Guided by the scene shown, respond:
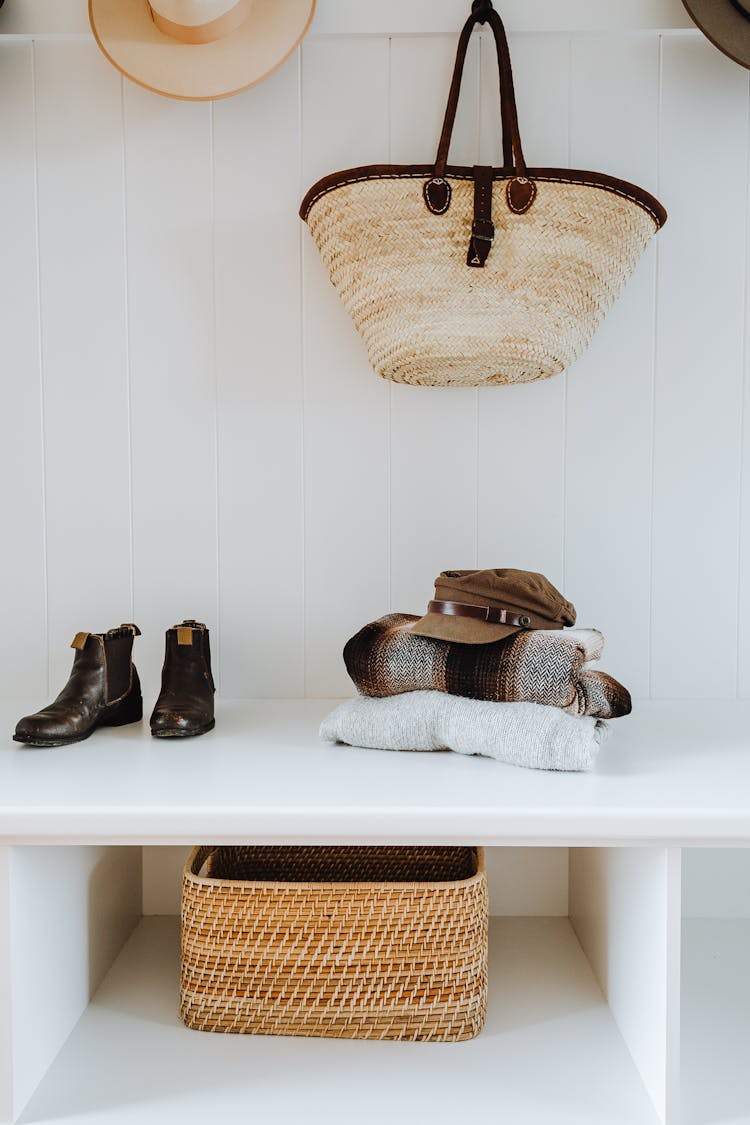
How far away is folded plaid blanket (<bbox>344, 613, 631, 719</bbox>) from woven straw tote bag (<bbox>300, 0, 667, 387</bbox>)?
369 millimetres

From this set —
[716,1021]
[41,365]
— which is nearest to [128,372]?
[41,365]

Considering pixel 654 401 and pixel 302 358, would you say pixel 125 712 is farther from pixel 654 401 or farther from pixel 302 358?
pixel 654 401

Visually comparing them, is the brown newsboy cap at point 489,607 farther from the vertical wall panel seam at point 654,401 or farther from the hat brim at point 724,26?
the hat brim at point 724,26

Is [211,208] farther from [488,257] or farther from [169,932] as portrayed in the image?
[169,932]

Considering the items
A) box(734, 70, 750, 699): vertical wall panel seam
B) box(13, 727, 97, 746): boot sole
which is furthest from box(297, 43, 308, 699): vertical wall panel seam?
box(734, 70, 750, 699): vertical wall panel seam

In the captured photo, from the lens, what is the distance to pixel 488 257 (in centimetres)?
113

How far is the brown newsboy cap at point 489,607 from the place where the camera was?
107cm

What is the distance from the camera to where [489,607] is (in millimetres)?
1086

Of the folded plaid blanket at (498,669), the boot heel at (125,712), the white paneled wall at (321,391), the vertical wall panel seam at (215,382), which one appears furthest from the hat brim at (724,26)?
the boot heel at (125,712)

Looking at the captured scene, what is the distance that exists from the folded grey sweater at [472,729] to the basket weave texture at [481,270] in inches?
17.6

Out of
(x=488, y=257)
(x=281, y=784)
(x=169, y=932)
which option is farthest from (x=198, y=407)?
(x=169, y=932)

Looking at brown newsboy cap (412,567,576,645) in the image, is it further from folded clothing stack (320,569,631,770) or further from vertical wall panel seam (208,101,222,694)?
vertical wall panel seam (208,101,222,694)

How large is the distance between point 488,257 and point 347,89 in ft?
1.36

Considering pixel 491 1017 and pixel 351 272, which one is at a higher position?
pixel 351 272
